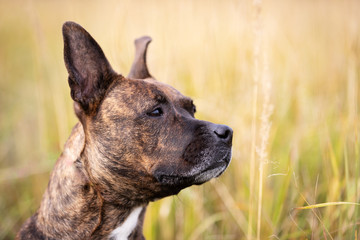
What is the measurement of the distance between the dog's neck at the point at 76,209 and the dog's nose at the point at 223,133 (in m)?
0.72

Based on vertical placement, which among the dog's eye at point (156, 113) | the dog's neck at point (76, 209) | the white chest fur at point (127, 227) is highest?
the dog's eye at point (156, 113)

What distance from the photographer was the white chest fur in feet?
7.70

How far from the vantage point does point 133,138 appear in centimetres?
222

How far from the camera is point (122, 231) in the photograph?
7.77 ft

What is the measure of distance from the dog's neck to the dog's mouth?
1.23 ft

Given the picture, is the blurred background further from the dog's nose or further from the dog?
the dog

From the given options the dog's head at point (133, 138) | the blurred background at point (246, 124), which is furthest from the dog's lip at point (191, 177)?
the blurred background at point (246, 124)

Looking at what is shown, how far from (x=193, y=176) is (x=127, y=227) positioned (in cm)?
60

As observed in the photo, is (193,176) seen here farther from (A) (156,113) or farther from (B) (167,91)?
(B) (167,91)

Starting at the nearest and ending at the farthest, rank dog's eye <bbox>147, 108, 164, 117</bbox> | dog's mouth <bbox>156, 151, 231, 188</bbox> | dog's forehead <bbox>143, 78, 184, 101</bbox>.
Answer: dog's mouth <bbox>156, 151, 231, 188</bbox> → dog's eye <bbox>147, 108, 164, 117</bbox> → dog's forehead <bbox>143, 78, 184, 101</bbox>

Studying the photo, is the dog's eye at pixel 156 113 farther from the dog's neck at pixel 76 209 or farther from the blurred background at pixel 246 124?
the blurred background at pixel 246 124

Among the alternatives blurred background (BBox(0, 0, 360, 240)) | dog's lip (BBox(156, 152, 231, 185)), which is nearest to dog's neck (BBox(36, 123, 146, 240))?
dog's lip (BBox(156, 152, 231, 185))

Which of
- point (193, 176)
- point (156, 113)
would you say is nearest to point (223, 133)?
point (193, 176)

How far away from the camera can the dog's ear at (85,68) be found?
217cm
